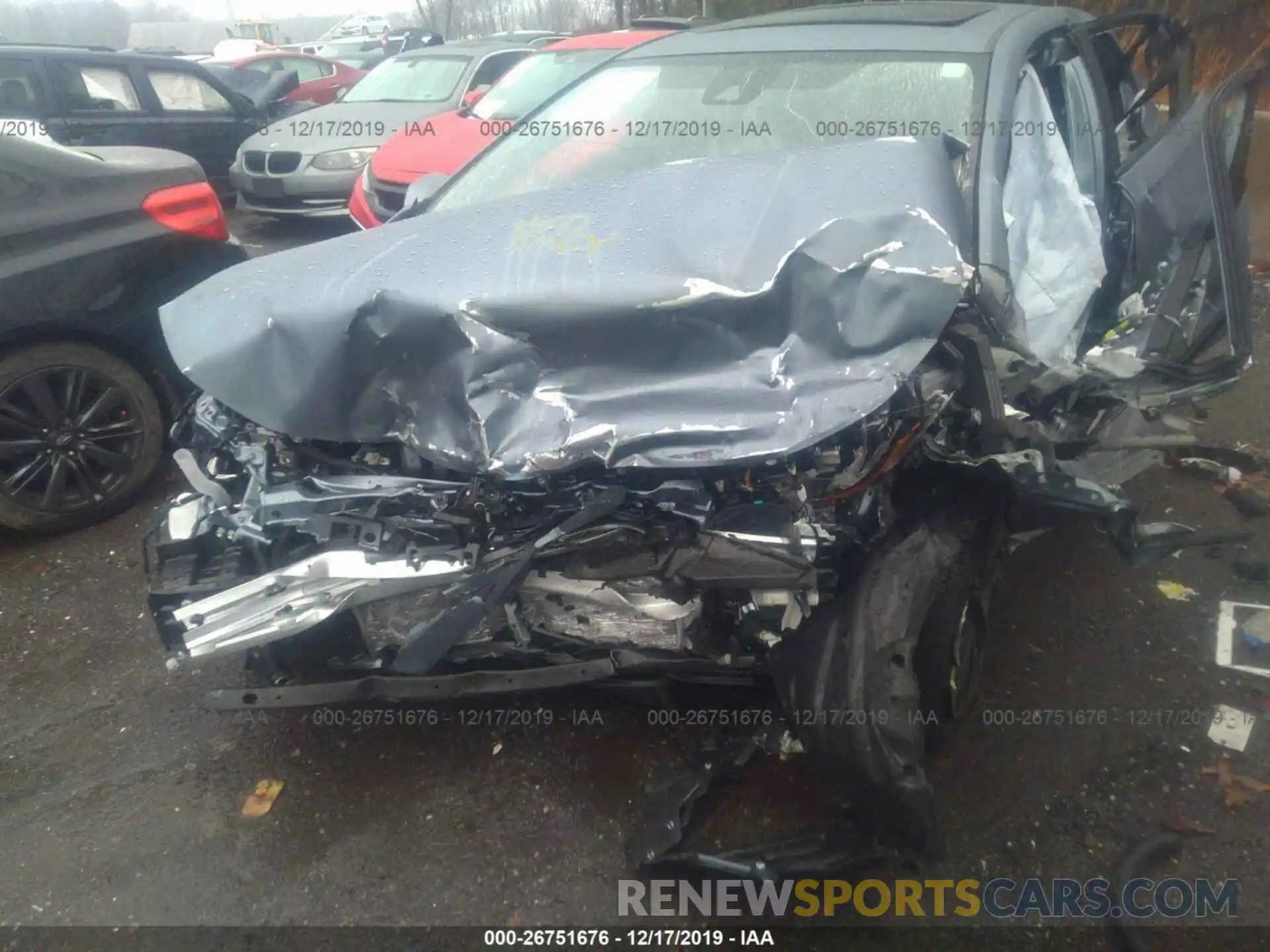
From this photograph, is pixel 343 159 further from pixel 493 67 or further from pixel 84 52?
pixel 84 52

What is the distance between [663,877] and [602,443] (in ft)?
3.57

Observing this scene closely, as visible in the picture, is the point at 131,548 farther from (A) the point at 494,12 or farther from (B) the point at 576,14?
(A) the point at 494,12

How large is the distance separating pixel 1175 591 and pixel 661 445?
225 centimetres

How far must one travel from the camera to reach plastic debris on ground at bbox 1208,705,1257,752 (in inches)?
95.0

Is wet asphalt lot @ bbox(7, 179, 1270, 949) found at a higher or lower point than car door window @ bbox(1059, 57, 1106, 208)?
lower

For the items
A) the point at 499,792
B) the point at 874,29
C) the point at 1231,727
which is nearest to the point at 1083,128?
the point at 874,29

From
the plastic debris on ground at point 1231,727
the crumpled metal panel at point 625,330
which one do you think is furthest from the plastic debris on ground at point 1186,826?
the crumpled metal panel at point 625,330

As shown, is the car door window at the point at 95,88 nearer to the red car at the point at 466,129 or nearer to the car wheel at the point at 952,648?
the red car at the point at 466,129

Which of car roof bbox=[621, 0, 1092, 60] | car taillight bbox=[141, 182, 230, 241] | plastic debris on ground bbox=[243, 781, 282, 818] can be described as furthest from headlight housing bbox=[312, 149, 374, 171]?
plastic debris on ground bbox=[243, 781, 282, 818]

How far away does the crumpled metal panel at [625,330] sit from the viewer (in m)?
1.83

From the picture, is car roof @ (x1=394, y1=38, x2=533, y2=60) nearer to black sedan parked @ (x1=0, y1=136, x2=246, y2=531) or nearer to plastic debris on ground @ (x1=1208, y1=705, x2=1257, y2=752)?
black sedan parked @ (x1=0, y1=136, x2=246, y2=531)

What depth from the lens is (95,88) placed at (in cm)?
686

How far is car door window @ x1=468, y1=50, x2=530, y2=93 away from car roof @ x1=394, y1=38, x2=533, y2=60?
0.06 metres

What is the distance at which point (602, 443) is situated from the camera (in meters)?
1.80
